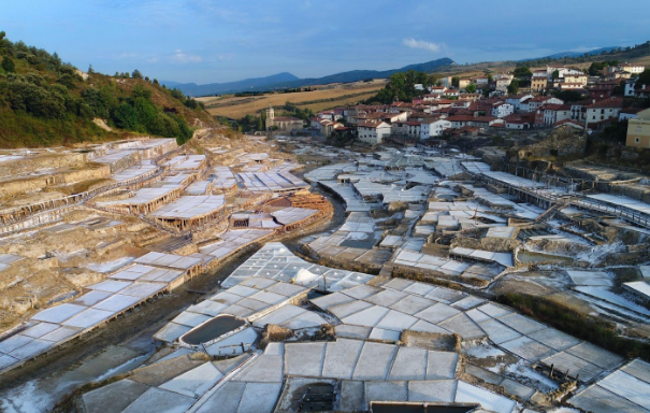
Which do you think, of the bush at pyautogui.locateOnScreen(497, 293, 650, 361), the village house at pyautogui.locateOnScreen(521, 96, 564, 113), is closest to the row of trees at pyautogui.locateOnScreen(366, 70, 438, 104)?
the village house at pyautogui.locateOnScreen(521, 96, 564, 113)

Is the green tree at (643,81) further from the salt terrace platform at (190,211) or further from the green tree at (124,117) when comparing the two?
the green tree at (124,117)

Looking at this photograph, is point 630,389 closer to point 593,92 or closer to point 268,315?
point 268,315

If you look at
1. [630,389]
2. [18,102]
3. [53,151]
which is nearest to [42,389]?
[630,389]

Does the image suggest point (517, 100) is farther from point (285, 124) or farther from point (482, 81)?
point (285, 124)

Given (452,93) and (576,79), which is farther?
(452,93)

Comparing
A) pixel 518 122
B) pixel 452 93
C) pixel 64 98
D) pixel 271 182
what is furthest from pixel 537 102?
pixel 64 98

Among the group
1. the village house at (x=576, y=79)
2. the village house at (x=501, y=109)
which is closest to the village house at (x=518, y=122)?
the village house at (x=501, y=109)

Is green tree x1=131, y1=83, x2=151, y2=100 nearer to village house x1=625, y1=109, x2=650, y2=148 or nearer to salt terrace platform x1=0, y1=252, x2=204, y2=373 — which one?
salt terrace platform x1=0, y1=252, x2=204, y2=373

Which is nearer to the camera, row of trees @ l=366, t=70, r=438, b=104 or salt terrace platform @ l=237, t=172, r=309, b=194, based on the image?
salt terrace platform @ l=237, t=172, r=309, b=194
